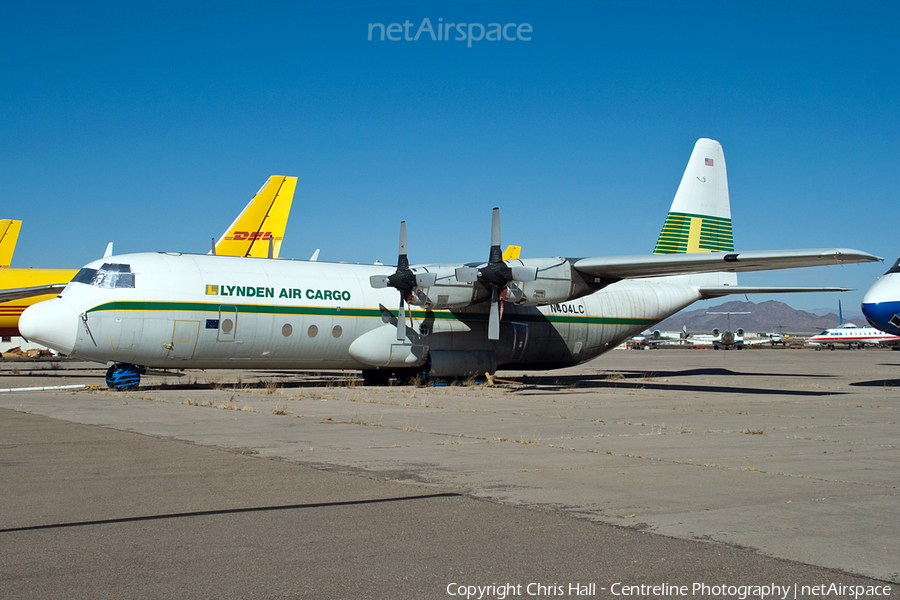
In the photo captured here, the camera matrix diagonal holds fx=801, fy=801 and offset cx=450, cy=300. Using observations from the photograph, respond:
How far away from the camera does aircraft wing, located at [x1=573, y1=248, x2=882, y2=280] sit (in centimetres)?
1877

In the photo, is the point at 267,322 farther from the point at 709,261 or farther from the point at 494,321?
the point at 709,261

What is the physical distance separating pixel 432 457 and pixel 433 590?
4983 mm

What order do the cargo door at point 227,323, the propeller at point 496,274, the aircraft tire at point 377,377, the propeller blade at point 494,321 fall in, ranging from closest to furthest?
the cargo door at point 227,323 → the propeller at point 496,274 → the propeller blade at point 494,321 → the aircraft tire at point 377,377

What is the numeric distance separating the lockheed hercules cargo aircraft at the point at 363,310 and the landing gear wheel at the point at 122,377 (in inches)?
1.0

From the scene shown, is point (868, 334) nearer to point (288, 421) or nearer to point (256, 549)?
point (288, 421)

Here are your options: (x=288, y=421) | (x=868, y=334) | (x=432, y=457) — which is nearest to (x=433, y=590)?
(x=432, y=457)

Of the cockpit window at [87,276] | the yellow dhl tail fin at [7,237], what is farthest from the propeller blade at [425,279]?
the yellow dhl tail fin at [7,237]

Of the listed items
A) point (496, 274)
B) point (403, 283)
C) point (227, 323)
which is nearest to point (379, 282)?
point (403, 283)

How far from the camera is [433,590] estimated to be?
447cm

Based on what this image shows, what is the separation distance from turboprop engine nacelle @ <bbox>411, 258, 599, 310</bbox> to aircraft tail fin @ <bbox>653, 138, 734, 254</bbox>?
619 cm

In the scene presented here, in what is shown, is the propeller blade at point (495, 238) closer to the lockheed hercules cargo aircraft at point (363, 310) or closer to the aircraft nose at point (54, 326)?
the lockheed hercules cargo aircraft at point (363, 310)

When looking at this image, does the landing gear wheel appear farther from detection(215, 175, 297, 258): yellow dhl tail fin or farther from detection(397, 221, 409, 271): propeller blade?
detection(215, 175, 297, 258): yellow dhl tail fin

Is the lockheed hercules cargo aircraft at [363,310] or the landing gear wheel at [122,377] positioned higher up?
the lockheed hercules cargo aircraft at [363,310]

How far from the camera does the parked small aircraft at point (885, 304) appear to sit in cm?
2053
